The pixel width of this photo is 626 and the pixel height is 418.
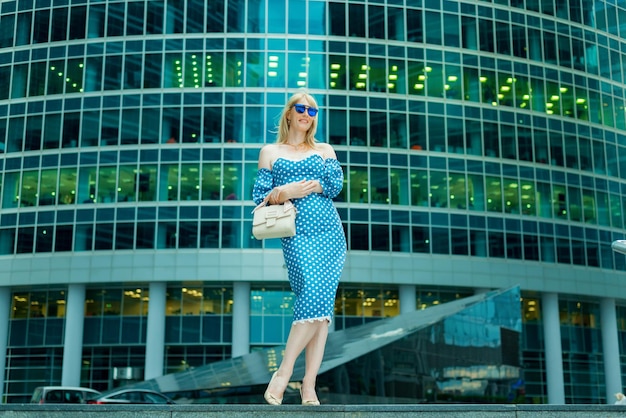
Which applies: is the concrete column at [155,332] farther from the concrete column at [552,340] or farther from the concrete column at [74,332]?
the concrete column at [552,340]

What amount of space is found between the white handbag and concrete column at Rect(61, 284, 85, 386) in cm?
3654

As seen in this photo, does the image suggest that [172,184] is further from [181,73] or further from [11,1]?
[11,1]

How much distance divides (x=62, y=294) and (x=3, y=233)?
4468mm

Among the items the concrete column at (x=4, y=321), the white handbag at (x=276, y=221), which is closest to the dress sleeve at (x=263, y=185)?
the white handbag at (x=276, y=221)

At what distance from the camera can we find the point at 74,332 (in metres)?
41.7

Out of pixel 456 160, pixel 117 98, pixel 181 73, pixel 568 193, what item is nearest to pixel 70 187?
pixel 117 98

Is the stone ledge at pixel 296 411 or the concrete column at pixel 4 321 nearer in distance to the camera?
the stone ledge at pixel 296 411

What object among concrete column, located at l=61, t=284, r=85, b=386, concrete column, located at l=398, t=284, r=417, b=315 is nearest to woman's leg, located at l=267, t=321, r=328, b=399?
concrete column, located at l=398, t=284, r=417, b=315

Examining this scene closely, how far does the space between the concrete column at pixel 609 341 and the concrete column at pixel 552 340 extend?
11.2 feet

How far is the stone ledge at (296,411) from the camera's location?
600 cm

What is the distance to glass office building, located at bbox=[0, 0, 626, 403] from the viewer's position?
4122 centimetres

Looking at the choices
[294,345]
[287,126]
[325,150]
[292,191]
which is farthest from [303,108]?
[294,345]

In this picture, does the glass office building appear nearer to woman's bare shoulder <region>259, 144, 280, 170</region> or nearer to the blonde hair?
the blonde hair

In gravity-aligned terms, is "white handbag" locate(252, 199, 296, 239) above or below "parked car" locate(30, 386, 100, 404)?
above
